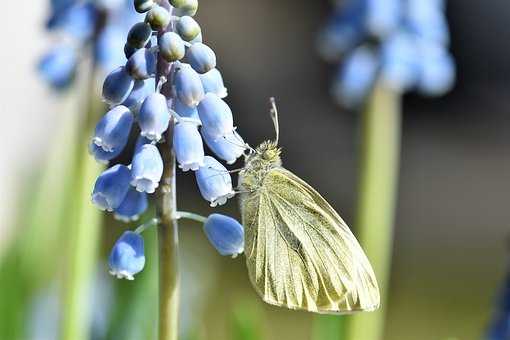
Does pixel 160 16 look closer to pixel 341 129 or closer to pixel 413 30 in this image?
pixel 413 30

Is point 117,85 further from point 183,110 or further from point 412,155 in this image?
point 412,155

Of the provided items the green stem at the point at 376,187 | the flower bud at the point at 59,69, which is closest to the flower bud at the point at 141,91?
the flower bud at the point at 59,69

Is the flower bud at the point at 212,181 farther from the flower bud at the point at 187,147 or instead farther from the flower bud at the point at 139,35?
the flower bud at the point at 139,35

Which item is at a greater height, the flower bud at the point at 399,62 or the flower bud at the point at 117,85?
the flower bud at the point at 399,62

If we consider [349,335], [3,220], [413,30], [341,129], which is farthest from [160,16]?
[341,129]

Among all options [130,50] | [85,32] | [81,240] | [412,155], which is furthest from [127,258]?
[412,155]

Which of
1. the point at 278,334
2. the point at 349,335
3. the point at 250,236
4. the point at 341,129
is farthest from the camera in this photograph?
the point at 341,129
